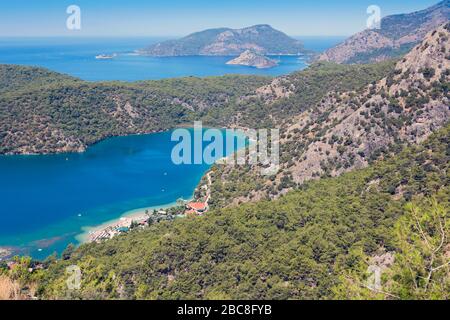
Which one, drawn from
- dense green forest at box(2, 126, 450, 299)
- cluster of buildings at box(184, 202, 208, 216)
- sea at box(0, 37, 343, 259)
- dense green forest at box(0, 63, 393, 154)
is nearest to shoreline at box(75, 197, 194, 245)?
sea at box(0, 37, 343, 259)

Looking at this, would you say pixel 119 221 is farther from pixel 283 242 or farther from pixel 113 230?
pixel 283 242

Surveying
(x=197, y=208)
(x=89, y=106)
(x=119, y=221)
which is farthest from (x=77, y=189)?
(x=89, y=106)

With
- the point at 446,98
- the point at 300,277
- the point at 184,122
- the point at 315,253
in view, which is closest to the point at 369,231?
the point at 315,253

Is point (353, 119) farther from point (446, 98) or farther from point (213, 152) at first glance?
point (213, 152)

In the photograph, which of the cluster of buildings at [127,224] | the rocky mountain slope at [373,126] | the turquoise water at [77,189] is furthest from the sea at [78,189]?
the rocky mountain slope at [373,126]

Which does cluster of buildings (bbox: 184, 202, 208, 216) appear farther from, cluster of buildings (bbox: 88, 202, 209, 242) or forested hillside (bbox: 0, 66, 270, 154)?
forested hillside (bbox: 0, 66, 270, 154)

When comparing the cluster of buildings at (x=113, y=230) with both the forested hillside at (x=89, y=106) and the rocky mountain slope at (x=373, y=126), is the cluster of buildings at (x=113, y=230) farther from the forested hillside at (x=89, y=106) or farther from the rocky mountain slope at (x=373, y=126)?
the forested hillside at (x=89, y=106)
